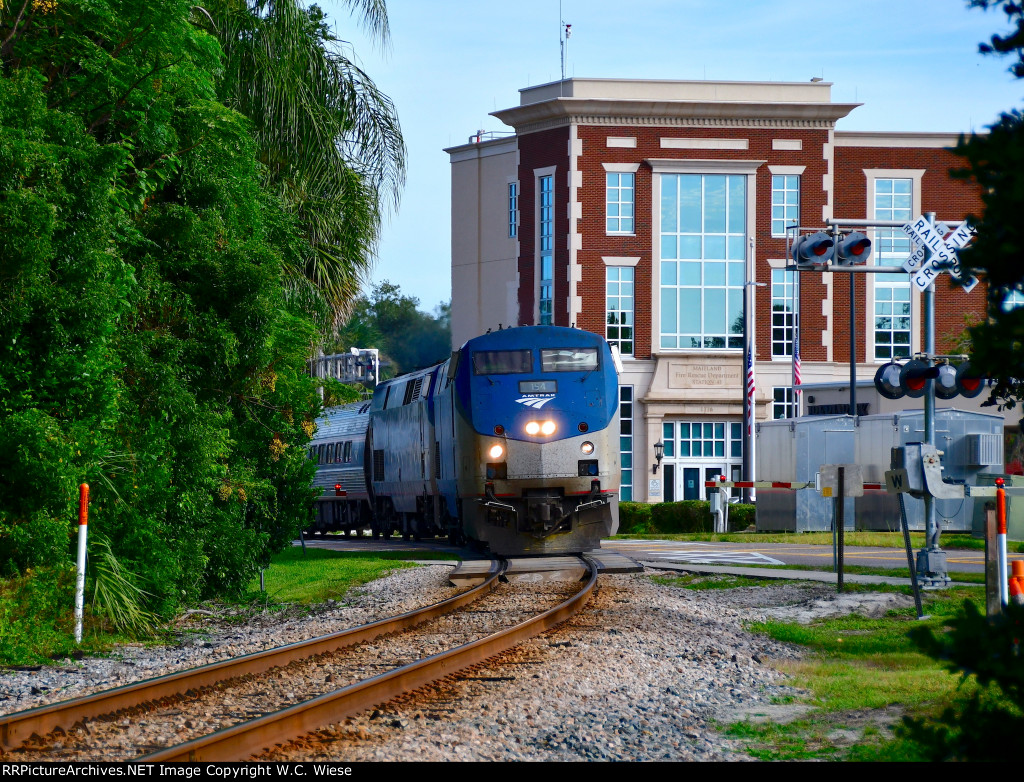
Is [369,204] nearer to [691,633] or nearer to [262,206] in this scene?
[262,206]

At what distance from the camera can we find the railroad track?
677cm

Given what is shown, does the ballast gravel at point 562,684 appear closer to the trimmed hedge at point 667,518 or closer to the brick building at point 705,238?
the trimmed hedge at point 667,518

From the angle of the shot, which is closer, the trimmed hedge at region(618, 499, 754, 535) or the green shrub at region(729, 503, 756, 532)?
the green shrub at region(729, 503, 756, 532)

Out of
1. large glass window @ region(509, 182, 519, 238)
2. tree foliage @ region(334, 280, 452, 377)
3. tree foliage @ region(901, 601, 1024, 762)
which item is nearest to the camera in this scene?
tree foliage @ region(901, 601, 1024, 762)

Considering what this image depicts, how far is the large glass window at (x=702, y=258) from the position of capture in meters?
48.1

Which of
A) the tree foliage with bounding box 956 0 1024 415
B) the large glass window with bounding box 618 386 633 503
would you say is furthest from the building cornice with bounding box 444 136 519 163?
the tree foliage with bounding box 956 0 1024 415

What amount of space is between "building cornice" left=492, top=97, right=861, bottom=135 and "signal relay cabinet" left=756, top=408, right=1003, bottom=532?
1615 centimetres

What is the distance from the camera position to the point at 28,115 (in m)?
12.0

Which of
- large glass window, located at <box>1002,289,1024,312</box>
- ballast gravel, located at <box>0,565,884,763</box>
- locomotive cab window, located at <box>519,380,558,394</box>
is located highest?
locomotive cab window, located at <box>519,380,558,394</box>

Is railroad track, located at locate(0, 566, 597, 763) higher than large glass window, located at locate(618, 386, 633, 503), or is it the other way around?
large glass window, located at locate(618, 386, 633, 503)

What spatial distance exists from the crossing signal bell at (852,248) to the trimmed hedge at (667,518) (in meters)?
16.8

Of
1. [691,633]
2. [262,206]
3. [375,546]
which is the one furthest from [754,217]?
[691,633]

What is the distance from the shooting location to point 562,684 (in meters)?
9.16

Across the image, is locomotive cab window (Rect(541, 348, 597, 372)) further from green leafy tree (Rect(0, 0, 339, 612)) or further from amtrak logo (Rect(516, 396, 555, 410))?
green leafy tree (Rect(0, 0, 339, 612))
